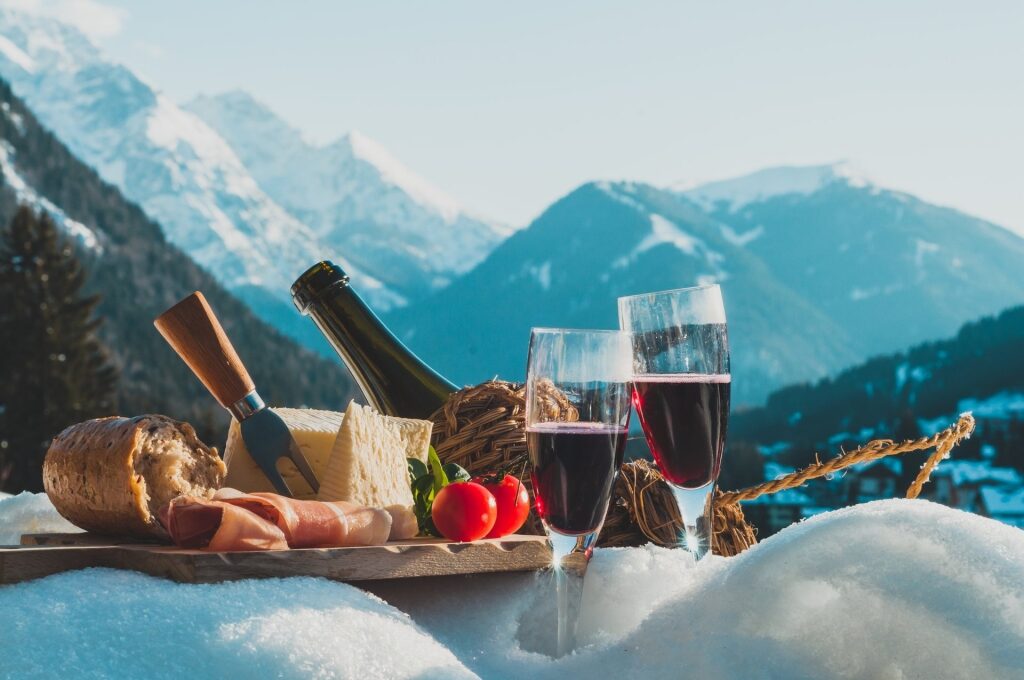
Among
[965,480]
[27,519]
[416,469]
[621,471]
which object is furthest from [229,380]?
[965,480]

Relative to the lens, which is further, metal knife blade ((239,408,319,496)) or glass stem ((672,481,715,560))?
metal knife blade ((239,408,319,496))

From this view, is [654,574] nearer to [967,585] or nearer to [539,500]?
[539,500]

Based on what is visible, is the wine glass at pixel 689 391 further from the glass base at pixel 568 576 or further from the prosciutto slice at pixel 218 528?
the prosciutto slice at pixel 218 528

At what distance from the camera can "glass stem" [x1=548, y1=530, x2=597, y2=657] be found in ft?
6.33

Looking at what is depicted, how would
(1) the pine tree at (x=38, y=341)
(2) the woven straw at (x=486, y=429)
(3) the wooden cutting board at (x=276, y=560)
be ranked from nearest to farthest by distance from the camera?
(3) the wooden cutting board at (x=276, y=560) < (2) the woven straw at (x=486, y=429) < (1) the pine tree at (x=38, y=341)

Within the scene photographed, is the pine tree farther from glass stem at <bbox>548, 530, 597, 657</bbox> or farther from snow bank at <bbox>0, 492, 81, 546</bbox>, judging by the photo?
Answer: glass stem at <bbox>548, 530, 597, 657</bbox>

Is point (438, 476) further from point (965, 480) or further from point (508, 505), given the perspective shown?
point (965, 480)

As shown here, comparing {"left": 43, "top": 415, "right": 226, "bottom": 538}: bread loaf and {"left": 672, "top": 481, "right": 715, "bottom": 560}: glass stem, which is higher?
{"left": 43, "top": 415, "right": 226, "bottom": 538}: bread loaf

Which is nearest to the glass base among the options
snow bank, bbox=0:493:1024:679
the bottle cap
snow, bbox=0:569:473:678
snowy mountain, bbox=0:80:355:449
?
snow bank, bbox=0:493:1024:679

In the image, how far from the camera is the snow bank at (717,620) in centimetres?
144

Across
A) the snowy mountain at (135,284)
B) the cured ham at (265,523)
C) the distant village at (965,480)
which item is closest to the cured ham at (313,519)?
the cured ham at (265,523)

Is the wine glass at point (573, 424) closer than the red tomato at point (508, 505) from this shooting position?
Yes

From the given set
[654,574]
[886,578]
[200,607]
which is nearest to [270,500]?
[200,607]

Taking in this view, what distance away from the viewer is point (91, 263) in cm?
9531
